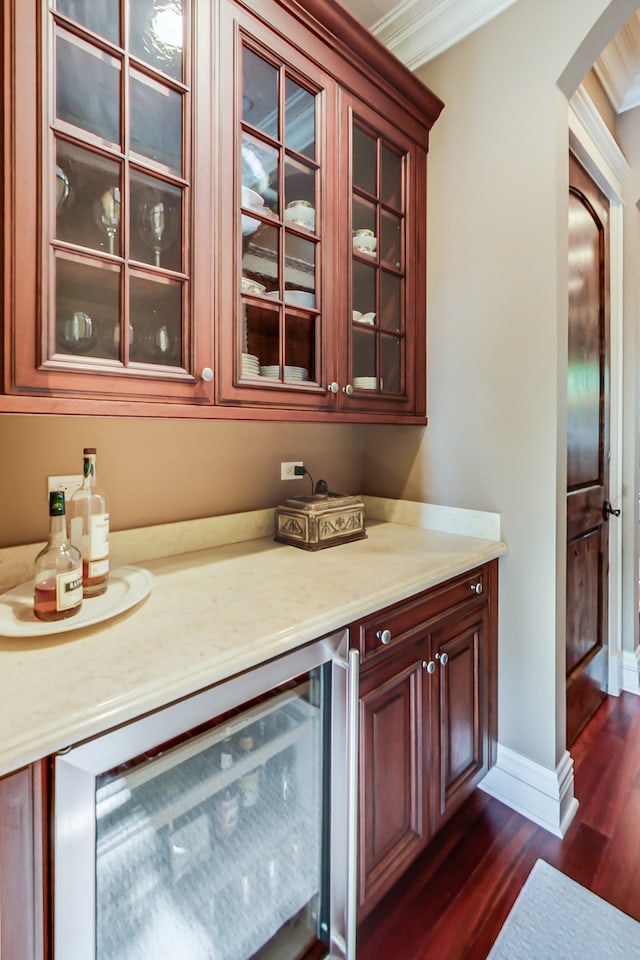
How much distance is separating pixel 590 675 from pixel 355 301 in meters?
1.99

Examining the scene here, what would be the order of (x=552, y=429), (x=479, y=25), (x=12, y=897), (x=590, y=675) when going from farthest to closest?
(x=590, y=675)
(x=479, y=25)
(x=552, y=429)
(x=12, y=897)

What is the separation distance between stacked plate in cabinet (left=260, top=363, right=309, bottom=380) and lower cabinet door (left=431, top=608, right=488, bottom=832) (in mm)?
875

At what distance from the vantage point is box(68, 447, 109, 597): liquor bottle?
41.9 inches

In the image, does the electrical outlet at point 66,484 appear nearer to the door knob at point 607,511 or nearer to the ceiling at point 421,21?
the ceiling at point 421,21

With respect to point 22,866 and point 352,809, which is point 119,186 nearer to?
point 22,866

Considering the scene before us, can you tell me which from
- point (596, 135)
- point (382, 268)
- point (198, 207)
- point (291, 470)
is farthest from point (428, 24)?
point (291, 470)

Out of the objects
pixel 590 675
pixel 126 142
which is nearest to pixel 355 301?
pixel 126 142

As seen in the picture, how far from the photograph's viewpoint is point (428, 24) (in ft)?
5.53

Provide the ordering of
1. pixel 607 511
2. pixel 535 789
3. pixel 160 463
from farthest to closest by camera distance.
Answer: pixel 607 511
pixel 535 789
pixel 160 463

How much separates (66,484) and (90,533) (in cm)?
25

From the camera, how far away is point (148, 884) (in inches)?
32.3

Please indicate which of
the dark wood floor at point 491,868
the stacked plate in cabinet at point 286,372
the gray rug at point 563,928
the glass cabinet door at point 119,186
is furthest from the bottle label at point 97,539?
the gray rug at point 563,928

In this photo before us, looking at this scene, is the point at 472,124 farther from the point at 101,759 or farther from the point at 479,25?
the point at 101,759

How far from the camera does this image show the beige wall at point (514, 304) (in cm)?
148
